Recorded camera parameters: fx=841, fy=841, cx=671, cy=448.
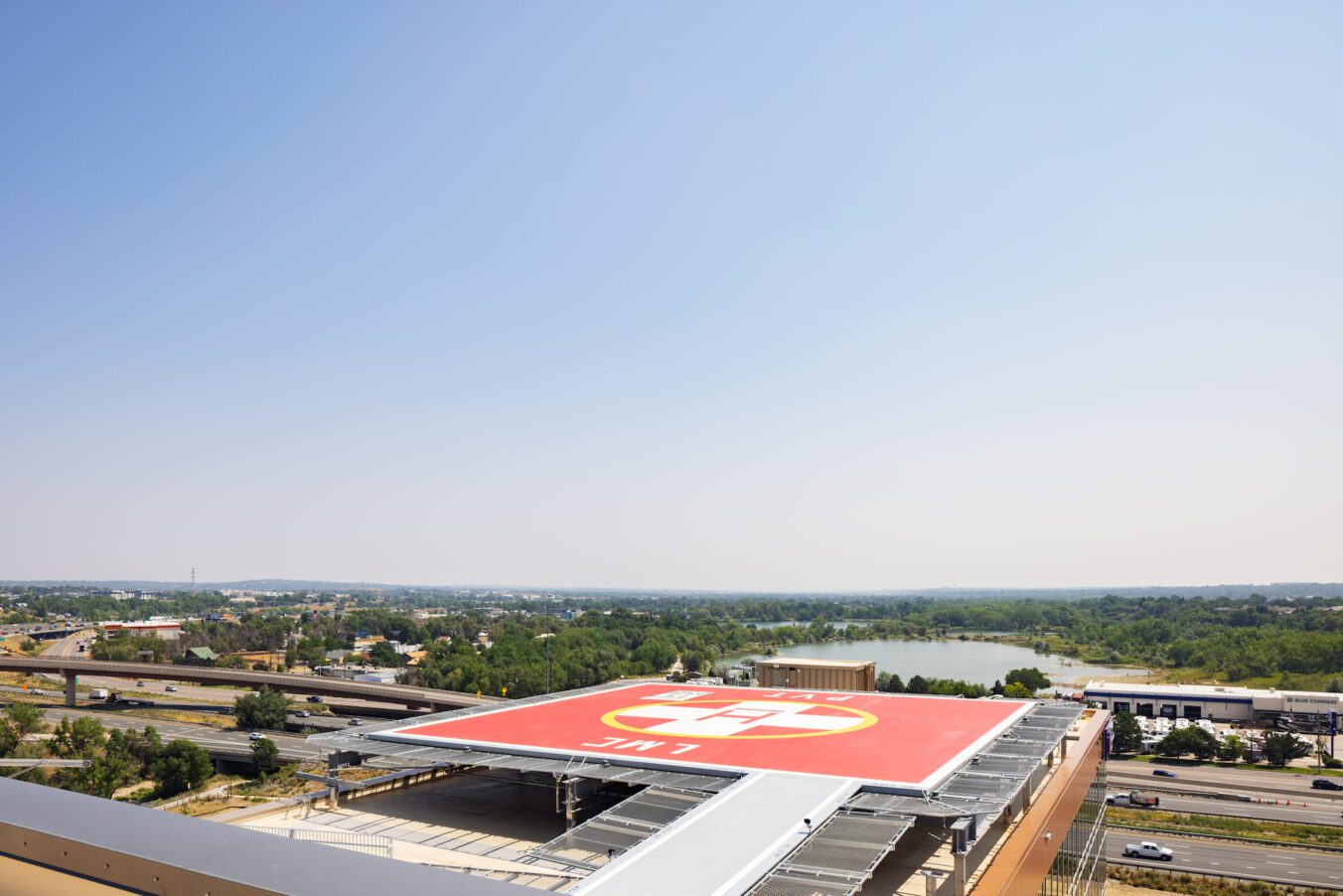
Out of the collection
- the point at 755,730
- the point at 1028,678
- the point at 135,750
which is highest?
the point at 755,730

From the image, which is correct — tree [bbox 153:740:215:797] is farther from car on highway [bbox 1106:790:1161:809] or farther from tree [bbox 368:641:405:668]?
tree [bbox 368:641:405:668]

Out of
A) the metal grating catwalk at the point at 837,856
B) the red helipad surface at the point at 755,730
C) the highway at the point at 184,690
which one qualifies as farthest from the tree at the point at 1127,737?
the highway at the point at 184,690

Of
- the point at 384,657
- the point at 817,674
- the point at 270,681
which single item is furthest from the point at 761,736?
the point at 384,657

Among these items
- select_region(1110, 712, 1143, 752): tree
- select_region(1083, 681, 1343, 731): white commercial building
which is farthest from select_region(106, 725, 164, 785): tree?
select_region(1083, 681, 1343, 731): white commercial building

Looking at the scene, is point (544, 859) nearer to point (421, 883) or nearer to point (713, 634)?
point (421, 883)

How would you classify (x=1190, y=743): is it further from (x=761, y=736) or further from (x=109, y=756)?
(x=109, y=756)

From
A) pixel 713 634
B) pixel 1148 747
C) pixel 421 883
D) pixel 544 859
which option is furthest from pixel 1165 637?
pixel 421 883
